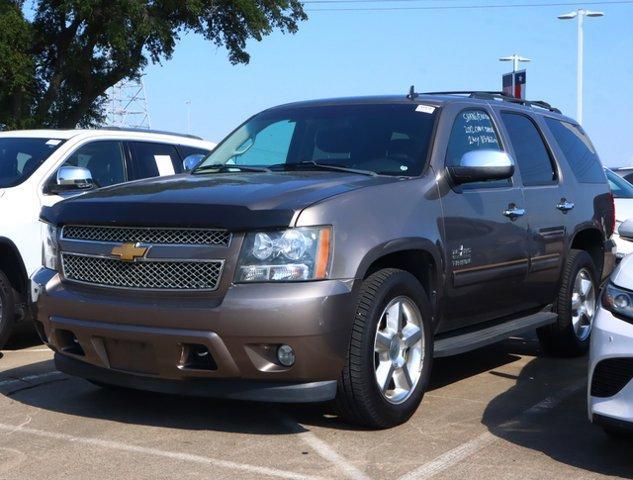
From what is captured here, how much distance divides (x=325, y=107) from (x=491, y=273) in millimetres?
1573

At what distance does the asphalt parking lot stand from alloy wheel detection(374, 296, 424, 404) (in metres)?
0.23

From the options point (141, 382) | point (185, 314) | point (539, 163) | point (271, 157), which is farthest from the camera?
point (539, 163)

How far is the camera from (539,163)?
7.07 m

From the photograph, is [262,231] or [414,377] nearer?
[262,231]

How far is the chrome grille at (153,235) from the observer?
189 inches

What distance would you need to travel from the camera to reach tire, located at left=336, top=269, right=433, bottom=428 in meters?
4.89

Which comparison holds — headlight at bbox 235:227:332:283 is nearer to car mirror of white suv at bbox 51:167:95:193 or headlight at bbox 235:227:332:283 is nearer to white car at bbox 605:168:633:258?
car mirror of white suv at bbox 51:167:95:193

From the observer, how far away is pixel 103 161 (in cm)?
841

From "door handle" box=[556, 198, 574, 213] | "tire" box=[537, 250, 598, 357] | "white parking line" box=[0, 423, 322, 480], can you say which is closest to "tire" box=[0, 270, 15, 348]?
"white parking line" box=[0, 423, 322, 480]

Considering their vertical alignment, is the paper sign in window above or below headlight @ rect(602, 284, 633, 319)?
above

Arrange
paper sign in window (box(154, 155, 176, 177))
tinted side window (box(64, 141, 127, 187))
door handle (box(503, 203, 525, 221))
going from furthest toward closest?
paper sign in window (box(154, 155, 176, 177)) → tinted side window (box(64, 141, 127, 187)) → door handle (box(503, 203, 525, 221))

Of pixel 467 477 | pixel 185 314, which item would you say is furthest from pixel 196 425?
pixel 467 477

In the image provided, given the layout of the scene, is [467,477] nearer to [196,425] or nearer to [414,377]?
[414,377]

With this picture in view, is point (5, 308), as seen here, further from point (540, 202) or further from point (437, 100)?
point (540, 202)
